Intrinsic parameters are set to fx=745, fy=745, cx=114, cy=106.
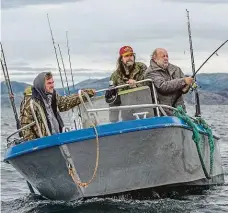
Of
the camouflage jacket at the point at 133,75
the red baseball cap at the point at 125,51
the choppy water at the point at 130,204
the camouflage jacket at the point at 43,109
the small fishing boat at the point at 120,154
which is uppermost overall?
the red baseball cap at the point at 125,51

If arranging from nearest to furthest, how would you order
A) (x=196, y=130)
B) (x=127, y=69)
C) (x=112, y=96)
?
1. (x=196, y=130)
2. (x=127, y=69)
3. (x=112, y=96)

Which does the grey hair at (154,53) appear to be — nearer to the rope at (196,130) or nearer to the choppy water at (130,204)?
the rope at (196,130)

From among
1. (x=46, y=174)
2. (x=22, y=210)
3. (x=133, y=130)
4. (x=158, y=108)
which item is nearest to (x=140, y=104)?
(x=158, y=108)

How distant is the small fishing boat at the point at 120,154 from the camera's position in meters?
11.5

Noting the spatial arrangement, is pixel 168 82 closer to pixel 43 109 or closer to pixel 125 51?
pixel 125 51

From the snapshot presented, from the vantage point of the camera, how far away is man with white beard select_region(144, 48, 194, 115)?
1247cm

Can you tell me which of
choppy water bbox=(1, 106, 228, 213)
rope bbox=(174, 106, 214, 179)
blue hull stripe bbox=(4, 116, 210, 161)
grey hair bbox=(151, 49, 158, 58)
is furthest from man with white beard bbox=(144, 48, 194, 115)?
choppy water bbox=(1, 106, 228, 213)

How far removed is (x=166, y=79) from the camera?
12742 mm

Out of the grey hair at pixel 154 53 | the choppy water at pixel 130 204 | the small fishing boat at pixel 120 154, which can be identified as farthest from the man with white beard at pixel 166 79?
the choppy water at pixel 130 204

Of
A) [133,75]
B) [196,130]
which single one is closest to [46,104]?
[133,75]

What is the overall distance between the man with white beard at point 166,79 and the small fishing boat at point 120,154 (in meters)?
0.30

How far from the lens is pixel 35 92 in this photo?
39.8 feet

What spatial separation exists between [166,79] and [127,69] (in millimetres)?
689

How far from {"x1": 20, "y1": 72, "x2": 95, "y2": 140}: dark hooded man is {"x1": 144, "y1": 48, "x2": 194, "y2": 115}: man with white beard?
1110 millimetres
